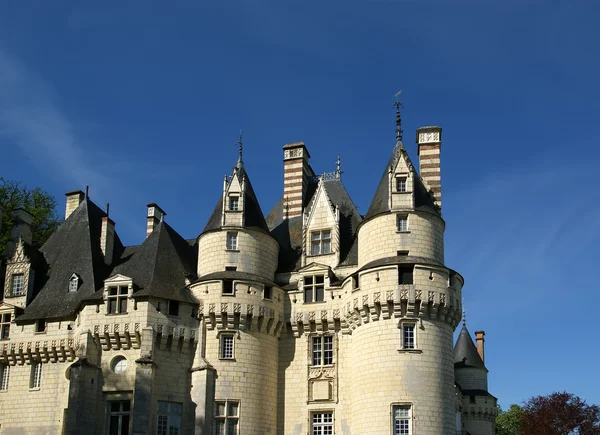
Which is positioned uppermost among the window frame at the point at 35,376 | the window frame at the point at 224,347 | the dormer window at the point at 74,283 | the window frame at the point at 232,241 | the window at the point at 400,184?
the window at the point at 400,184

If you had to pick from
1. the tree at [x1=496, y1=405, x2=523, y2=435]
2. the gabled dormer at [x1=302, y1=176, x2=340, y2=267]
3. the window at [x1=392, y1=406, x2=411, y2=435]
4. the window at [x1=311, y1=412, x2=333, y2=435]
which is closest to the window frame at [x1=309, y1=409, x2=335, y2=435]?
the window at [x1=311, y1=412, x2=333, y2=435]

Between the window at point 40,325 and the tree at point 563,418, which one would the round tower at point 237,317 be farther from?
the tree at point 563,418

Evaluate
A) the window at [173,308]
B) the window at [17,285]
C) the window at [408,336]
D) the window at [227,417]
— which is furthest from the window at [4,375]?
the window at [408,336]

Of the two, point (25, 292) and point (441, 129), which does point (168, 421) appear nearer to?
point (25, 292)

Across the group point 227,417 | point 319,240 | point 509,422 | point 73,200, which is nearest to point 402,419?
point 227,417

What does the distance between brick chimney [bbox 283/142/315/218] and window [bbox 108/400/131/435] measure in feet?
36.4

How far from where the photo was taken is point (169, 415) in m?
29.1

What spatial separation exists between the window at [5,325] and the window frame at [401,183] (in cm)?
1694

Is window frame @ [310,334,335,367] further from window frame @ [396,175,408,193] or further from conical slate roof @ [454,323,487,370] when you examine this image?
conical slate roof @ [454,323,487,370]

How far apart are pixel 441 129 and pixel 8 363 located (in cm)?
2061

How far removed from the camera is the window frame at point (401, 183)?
30.5m

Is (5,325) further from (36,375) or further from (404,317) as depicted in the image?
(404,317)

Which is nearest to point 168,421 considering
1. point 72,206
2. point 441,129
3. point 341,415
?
point 341,415

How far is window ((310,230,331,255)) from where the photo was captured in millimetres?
32656
